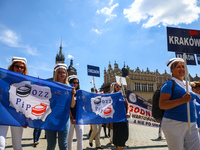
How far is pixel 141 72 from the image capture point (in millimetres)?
67438

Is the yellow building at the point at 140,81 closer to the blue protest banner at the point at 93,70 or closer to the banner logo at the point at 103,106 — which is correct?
the blue protest banner at the point at 93,70

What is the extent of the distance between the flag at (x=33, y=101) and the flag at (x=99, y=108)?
2.81 ft

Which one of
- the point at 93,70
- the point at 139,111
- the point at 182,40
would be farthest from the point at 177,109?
the point at 93,70

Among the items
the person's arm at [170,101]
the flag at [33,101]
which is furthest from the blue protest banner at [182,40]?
the flag at [33,101]

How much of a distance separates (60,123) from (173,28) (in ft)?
9.39

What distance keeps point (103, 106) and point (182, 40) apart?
2.82 metres

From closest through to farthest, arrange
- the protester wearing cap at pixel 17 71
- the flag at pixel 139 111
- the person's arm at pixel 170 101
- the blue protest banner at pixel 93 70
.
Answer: the person's arm at pixel 170 101 < the protester wearing cap at pixel 17 71 < the flag at pixel 139 111 < the blue protest banner at pixel 93 70

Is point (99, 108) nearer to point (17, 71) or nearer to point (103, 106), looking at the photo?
point (103, 106)

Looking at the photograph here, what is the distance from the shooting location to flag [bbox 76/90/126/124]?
4.56 meters

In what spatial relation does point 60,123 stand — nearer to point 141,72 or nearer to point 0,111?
point 0,111

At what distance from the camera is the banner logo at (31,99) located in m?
3.15

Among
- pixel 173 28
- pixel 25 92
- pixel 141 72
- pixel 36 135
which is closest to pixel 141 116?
pixel 36 135

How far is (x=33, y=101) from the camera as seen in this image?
3.38m

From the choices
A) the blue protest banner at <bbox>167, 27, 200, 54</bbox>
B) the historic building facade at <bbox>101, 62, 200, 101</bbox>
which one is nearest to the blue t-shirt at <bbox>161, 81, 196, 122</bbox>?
the blue protest banner at <bbox>167, 27, 200, 54</bbox>
